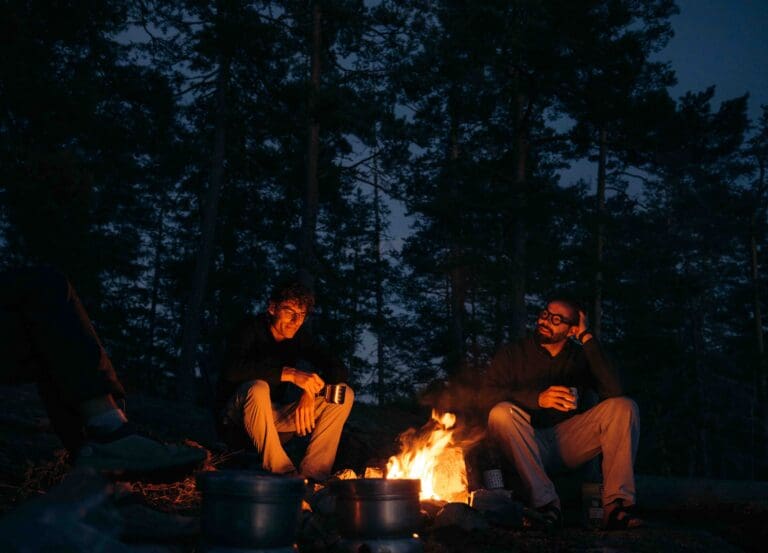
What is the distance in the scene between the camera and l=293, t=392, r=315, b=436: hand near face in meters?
4.52

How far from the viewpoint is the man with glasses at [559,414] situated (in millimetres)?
4254

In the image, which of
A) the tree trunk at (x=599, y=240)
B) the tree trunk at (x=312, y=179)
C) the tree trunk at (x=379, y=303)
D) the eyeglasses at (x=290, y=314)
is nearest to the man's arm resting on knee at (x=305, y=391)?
the eyeglasses at (x=290, y=314)

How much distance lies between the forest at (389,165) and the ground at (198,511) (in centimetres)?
481

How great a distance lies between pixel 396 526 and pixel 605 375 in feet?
7.25

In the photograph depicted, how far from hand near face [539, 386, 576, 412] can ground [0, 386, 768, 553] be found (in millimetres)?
742

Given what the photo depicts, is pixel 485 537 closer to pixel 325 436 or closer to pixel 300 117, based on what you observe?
pixel 325 436

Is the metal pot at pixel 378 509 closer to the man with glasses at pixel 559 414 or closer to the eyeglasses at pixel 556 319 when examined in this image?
the man with glasses at pixel 559 414

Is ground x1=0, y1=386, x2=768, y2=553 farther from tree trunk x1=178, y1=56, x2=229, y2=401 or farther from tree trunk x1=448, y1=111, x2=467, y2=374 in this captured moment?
tree trunk x1=448, y1=111, x2=467, y2=374

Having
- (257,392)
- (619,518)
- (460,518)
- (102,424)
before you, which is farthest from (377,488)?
(619,518)

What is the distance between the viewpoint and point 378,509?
9.86ft

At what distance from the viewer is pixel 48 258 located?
1195 cm

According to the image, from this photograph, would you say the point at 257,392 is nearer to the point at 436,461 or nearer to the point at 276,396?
the point at 276,396

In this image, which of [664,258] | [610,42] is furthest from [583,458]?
[664,258]

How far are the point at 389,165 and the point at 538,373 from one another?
10.5 metres
